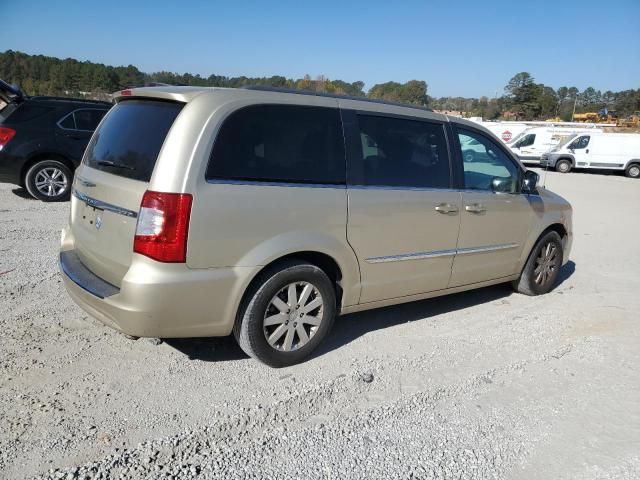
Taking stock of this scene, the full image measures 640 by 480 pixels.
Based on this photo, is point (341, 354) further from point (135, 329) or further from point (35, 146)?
point (35, 146)

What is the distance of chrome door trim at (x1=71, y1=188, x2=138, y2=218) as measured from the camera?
3023mm

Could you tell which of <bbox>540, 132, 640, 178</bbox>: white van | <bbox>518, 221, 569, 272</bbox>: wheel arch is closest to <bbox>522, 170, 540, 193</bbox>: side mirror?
<bbox>518, 221, 569, 272</bbox>: wheel arch

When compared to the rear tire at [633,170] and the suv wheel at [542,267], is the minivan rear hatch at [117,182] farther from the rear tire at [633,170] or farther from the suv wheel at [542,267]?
the rear tire at [633,170]

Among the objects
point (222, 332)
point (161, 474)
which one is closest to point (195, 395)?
point (222, 332)

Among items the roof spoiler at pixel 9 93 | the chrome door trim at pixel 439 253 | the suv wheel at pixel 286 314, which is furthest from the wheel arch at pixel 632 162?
the suv wheel at pixel 286 314

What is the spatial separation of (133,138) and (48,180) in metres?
6.36

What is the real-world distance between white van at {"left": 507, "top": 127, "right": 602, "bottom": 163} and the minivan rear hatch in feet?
84.5

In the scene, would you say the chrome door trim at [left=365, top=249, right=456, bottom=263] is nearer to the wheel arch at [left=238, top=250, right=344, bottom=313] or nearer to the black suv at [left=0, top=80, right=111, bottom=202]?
the wheel arch at [left=238, top=250, right=344, bottom=313]

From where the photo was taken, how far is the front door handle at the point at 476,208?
172 inches

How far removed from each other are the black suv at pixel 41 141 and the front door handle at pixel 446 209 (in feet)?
22.5

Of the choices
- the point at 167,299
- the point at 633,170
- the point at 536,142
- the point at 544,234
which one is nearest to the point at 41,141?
the point at 167,299

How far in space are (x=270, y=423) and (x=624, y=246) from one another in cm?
764

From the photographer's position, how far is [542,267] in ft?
18.0

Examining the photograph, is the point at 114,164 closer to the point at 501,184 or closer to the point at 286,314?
the point at 286,314
